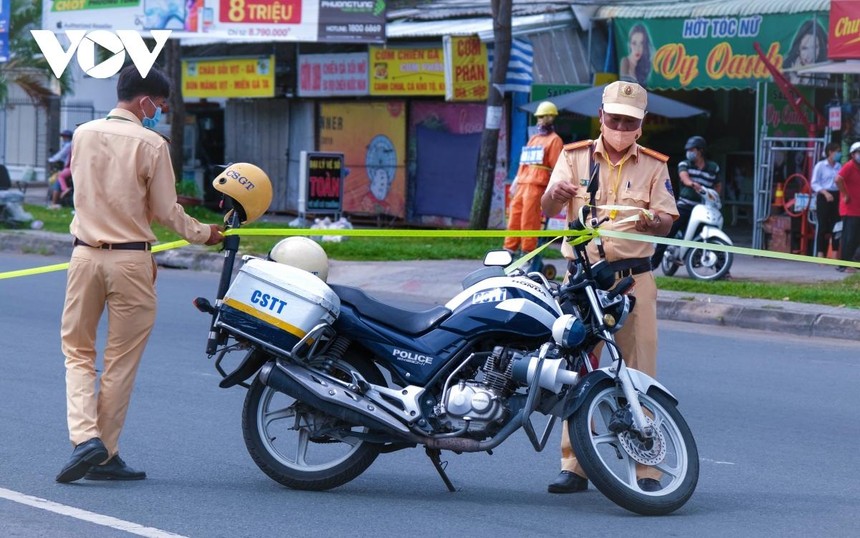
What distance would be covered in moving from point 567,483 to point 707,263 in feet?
31.3

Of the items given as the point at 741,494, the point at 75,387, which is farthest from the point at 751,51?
the point at 75,387

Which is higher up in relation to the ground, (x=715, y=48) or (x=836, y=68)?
(x=715, y=48)

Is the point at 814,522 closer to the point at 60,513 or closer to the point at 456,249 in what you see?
the point at 60,513

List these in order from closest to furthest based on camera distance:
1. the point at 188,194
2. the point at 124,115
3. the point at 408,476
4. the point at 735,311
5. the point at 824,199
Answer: the point at 124,115
the point at 408,476
the point at 735,311
the point at 824,199
the point at 188,194

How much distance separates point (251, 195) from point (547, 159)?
8427 mm

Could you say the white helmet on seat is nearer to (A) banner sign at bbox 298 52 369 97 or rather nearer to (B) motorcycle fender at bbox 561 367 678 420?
(B) motorcycle fender at bbox 561 367 678 420

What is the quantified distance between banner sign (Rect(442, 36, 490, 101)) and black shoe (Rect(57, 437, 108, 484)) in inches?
576

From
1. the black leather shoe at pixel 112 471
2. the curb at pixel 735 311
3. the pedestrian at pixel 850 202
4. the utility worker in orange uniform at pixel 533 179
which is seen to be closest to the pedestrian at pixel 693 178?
the pedestrian at pixel 850 202

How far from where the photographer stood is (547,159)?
46.5 feet

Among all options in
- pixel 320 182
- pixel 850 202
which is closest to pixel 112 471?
pixel 850 202

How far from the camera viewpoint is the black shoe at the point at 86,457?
595cm

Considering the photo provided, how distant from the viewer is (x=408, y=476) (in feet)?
21.6

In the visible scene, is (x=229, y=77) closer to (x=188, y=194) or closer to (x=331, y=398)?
(x=188, y=194)

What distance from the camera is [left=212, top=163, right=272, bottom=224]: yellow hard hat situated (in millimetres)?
6012
